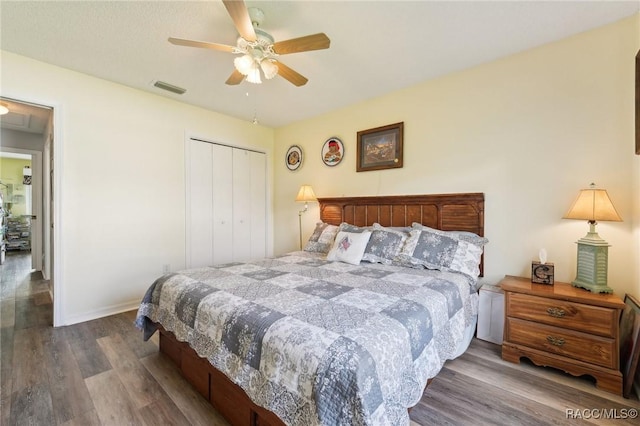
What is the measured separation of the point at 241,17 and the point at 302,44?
1.38 feet

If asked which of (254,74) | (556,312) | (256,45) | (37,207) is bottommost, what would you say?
(556,312)

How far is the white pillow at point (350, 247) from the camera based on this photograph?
264 cm

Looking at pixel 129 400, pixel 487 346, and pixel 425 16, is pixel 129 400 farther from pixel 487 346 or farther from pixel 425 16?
pixel 425 16

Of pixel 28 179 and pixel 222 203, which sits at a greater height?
pixel 28 179

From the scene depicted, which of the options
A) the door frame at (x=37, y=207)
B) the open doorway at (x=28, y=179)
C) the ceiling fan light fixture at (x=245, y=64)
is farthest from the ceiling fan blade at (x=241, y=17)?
the door frame at (x=37, y=207)

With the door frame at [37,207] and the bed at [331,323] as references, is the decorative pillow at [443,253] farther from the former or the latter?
the door frame at [37,207]

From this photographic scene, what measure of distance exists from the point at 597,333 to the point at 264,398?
2161 millimetres

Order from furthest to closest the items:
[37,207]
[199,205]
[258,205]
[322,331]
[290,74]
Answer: [37,207]
[258,205]
[199,205]
[290,74]
[322,331]

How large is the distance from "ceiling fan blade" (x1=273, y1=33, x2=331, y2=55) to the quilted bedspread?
1.64 meters

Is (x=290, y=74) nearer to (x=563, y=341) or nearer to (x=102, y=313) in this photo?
(x=563, y=341)

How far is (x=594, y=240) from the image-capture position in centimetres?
193

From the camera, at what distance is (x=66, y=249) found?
273 centimetres

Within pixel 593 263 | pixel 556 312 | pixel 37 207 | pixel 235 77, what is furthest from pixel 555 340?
pixel 37 207

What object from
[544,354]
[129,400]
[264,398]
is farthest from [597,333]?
[129,400]
